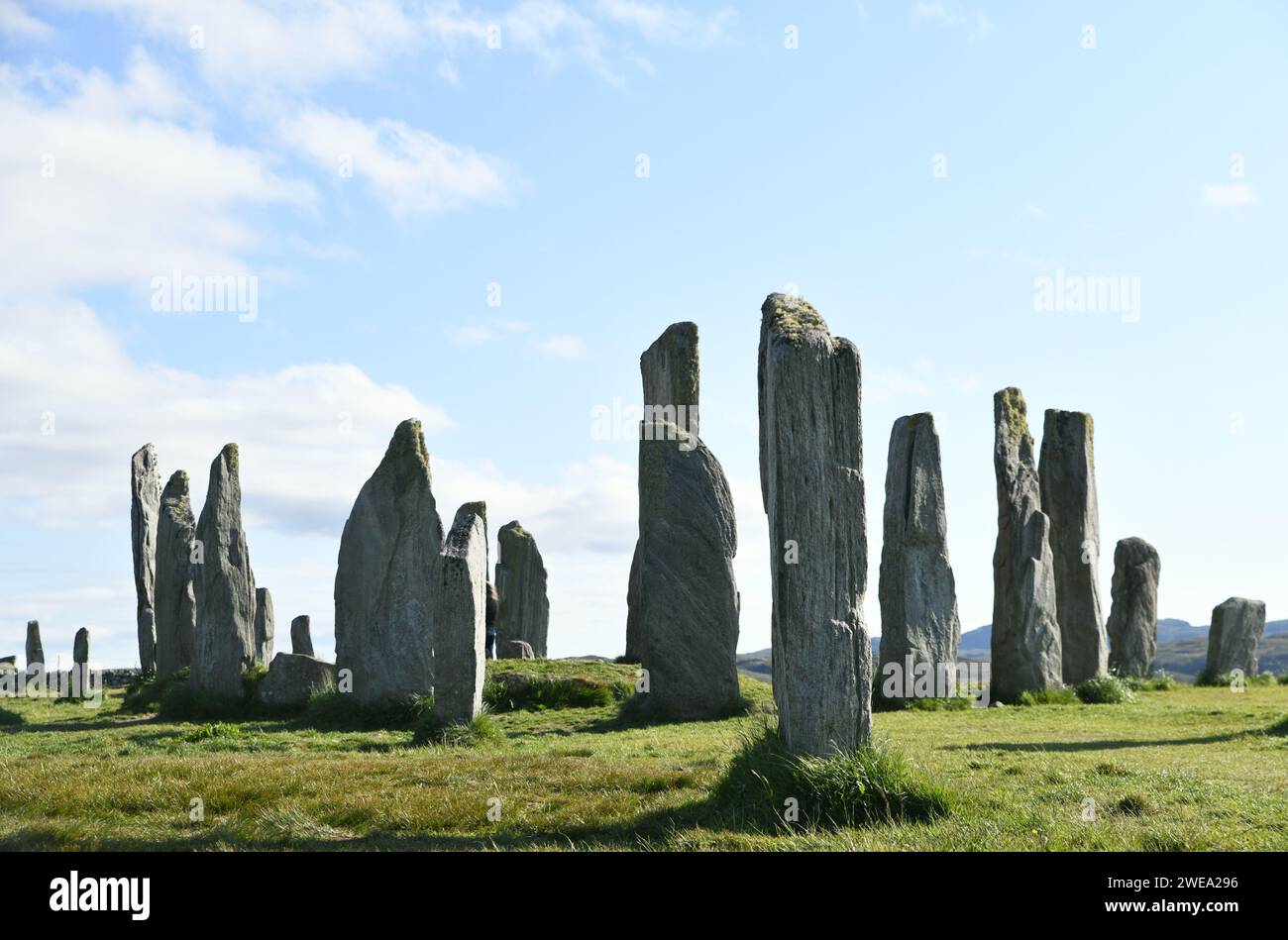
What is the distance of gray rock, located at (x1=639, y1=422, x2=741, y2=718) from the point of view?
688 inches

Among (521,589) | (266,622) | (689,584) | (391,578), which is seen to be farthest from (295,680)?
(266,622)

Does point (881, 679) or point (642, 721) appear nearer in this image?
point (642, 721)

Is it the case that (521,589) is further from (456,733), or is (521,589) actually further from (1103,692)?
(456,733)

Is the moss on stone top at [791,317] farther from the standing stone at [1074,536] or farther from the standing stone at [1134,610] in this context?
the standing stone at [1134,610]

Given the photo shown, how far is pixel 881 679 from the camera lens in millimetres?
20578

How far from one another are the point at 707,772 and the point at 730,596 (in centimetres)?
687

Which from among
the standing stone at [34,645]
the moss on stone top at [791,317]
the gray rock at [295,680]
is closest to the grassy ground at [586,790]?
the gray rock at [295,680]

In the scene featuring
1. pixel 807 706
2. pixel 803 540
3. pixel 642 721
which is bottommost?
pixel 642 721

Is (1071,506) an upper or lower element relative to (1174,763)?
upper

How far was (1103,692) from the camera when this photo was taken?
22172mm
